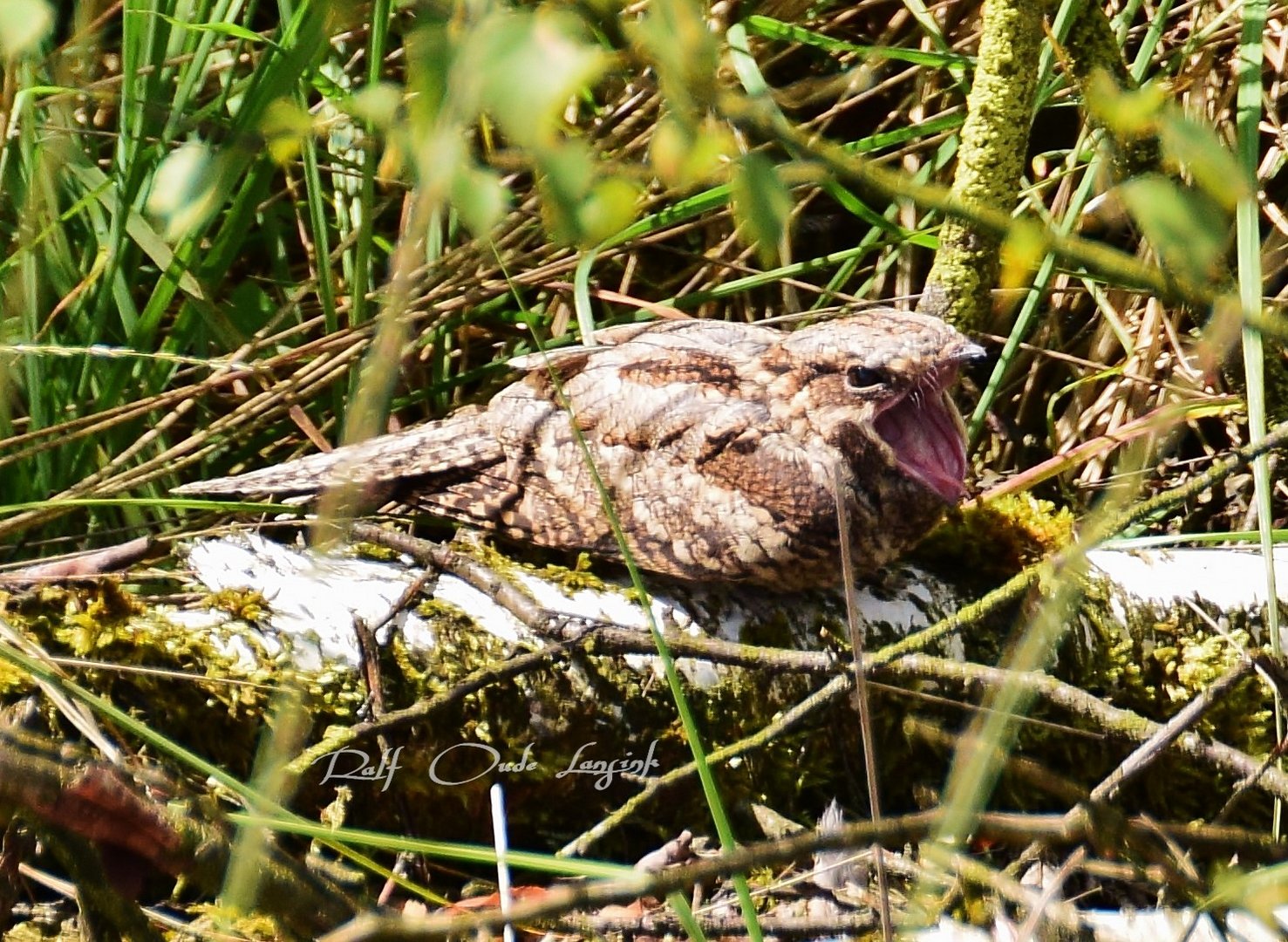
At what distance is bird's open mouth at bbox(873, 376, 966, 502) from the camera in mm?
2146

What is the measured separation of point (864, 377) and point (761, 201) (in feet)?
5.46

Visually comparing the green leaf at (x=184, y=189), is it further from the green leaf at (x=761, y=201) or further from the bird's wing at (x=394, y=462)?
the bird's wing at (x=394, y=462)

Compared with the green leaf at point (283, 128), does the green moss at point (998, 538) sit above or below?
below

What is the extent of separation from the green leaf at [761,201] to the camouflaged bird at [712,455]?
1.47 metres

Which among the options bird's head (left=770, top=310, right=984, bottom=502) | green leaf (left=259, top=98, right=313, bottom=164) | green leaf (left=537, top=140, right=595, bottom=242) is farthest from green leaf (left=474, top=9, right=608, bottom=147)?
bird's head (left=770, top=310, right=984, bottom=502)

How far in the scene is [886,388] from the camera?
2.12 meters

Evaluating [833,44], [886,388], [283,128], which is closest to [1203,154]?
[283,128]

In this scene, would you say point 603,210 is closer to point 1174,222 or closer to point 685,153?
point 685,153

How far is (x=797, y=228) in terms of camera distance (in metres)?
2.92

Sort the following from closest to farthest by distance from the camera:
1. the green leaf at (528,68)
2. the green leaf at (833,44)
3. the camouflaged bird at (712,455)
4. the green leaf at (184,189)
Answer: the green leaf at (528,68)
the green leaf at (184,189)
the camouflaged bird at (712,455)
the green leaf at (833,44)

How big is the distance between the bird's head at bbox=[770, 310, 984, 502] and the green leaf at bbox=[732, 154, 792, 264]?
159cm

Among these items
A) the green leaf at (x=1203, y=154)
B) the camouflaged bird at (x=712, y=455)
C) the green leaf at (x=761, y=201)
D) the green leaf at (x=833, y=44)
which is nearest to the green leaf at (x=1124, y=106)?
the green leaf at (x=1203, y=154)

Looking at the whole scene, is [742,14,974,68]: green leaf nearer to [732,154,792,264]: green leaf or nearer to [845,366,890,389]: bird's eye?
[845,366,890,389]: bird's eye

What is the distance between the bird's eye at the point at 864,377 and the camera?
2113mm
